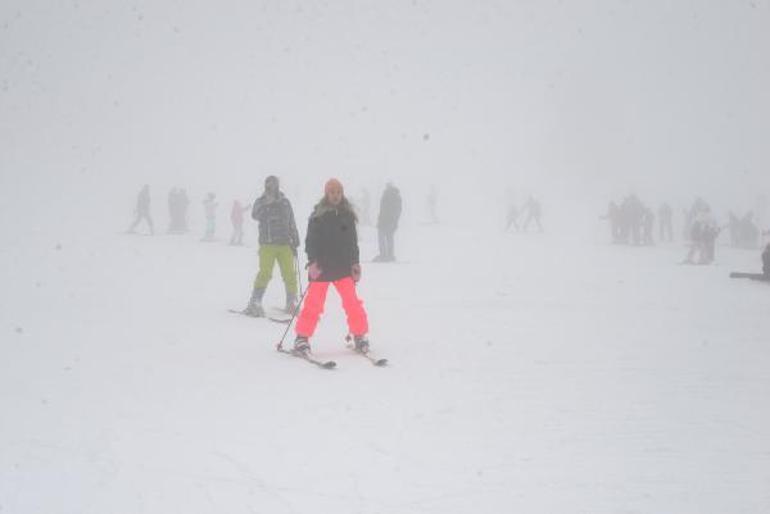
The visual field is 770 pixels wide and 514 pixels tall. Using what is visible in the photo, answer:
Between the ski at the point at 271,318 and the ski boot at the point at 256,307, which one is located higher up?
the ski boot at the point at 256,307

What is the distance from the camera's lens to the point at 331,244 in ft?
18.9

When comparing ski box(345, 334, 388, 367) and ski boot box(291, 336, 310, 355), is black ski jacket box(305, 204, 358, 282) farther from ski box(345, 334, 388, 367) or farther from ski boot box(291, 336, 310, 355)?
ski box(345, 334, 388, 367)

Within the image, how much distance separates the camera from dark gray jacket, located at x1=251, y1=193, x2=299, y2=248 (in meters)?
7.86

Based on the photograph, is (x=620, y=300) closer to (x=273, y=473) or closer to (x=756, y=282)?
(x=756, y=282)

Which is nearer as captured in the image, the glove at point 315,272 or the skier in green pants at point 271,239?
the glove at point 315,272

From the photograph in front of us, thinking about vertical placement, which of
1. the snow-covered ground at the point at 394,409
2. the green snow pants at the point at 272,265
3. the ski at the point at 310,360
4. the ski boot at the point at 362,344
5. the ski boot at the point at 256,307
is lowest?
the snow-covered ground at the point at 394,409

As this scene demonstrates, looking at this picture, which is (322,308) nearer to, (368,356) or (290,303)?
(368,356)

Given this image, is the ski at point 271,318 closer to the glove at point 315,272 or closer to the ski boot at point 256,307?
the ski boot at point 256,307

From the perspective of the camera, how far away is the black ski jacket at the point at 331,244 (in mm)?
5727

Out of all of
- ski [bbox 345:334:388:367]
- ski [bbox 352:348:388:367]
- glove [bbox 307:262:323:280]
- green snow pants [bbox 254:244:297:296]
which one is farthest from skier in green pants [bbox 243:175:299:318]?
ski [bbox 352:348:388:367]

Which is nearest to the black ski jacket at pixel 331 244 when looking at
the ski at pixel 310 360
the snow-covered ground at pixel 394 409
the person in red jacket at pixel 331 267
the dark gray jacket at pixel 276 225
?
the person in red jacket at pixel 331 267

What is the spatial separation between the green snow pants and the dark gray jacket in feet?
0.30

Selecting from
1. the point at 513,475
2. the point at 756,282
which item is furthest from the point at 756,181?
the point at 513,475

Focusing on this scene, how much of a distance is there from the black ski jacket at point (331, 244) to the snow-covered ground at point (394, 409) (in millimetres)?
889
